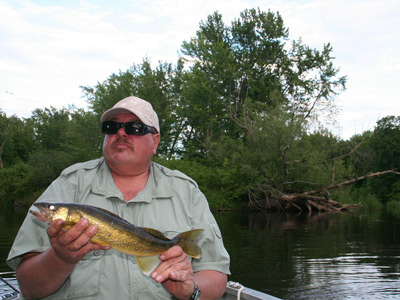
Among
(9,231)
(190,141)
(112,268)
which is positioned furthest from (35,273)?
(190,141)

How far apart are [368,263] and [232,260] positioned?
3362mm

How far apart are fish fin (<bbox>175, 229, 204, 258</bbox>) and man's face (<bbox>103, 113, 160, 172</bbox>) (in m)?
0.81

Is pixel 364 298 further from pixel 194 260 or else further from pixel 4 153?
pixel 4 153

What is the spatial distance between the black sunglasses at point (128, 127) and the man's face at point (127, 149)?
0.08ft

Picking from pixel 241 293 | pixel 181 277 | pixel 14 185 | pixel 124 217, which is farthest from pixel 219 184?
pixel 181 277

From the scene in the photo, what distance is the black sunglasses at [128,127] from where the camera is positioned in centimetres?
300

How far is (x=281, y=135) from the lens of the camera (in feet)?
83.3

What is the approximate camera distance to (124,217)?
110 inches

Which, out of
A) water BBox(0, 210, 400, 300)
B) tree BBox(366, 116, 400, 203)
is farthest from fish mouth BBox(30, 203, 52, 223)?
tree BBox(366, 116, 400, 203)

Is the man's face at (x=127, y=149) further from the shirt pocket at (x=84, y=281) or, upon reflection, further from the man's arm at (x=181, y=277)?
the man's arm at (x=181, y=277)

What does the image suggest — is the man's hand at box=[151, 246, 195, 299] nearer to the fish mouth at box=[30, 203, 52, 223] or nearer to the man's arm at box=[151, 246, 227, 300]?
the man's arm at box=[151, 246, 227, 300]

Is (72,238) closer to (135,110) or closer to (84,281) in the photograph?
(84,281)

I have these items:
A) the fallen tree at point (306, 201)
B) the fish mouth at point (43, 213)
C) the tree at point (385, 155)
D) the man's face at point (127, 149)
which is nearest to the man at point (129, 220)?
the man's face at point (127, 149)

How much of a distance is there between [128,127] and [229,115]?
30.1m
